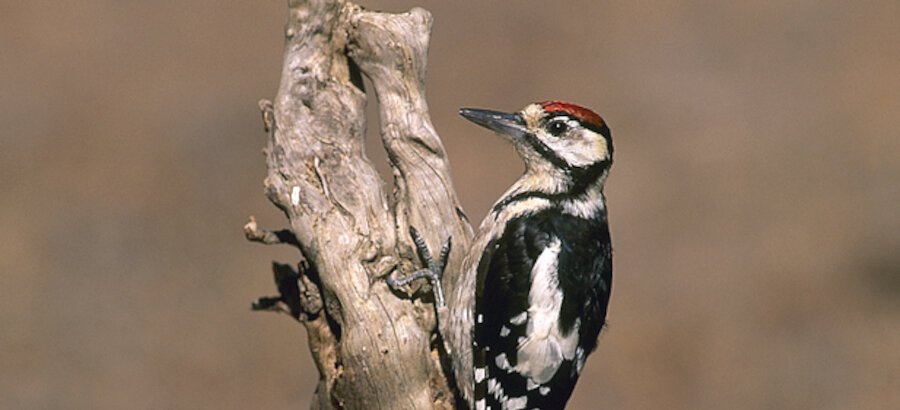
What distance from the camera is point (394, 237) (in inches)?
125

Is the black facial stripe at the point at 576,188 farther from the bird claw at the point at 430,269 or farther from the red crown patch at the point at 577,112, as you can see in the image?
the bird claw at the point at 430,269

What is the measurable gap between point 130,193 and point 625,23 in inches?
177

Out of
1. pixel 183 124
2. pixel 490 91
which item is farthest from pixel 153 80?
pixel 490 91

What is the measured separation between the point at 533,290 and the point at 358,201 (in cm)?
68

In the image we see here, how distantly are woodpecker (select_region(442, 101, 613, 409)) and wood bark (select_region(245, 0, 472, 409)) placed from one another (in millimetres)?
142

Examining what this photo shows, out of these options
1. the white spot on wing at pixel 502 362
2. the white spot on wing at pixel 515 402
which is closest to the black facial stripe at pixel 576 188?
the white spot on wing at pixel 502 362

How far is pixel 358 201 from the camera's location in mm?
3125

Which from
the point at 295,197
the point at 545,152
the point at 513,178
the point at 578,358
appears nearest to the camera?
the point at 295,197

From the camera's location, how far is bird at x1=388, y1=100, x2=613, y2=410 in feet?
10.2

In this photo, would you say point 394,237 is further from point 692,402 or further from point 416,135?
point 692,402

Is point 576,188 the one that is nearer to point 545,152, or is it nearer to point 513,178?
point 545,152

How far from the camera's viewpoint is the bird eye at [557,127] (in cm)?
324

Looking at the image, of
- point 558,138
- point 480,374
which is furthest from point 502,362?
point 558,138

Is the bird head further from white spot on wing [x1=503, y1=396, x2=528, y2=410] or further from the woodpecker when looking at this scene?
white spot on wing [x1=503, y1=396, x2=528, y2=410]
